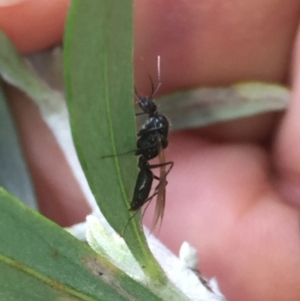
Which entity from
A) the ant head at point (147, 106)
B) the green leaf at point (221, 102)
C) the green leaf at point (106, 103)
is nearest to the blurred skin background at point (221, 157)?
the green leaf at point (221, 102)

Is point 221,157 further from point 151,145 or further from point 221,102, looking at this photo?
point 151,145

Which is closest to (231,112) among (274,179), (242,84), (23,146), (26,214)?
(242,84)

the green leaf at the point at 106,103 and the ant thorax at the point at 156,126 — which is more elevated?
the green leaf at the point at 106,103

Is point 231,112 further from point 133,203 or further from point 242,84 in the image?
point 133,203

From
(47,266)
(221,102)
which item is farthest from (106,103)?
(221,102)

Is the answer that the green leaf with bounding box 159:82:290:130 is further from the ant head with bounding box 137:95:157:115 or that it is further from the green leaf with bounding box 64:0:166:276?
the green leaf with bounding box 64:0:166:276

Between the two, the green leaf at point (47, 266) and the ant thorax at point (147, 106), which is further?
the ant thorax at point (147, 106)

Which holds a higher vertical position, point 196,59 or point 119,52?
point 119,52

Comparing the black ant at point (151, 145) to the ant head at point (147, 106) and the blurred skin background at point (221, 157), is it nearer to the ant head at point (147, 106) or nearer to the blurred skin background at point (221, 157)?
the ant head at point (147, 106)
